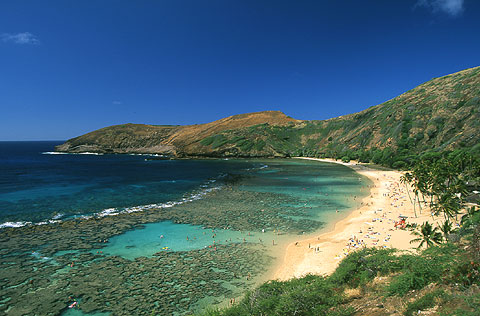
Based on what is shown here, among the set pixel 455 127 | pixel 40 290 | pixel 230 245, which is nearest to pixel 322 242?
pixel 230 245

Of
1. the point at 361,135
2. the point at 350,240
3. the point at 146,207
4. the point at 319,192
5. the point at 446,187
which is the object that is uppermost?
the point at 361,135

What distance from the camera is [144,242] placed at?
25766 mm

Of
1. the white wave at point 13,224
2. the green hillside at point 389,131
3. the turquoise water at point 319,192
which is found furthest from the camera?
the green hillside at point 389,131

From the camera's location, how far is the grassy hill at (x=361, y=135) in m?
85.1

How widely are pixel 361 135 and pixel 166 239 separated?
119 m

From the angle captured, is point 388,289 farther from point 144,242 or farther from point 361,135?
point 361,135

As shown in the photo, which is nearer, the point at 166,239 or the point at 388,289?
the point at 388,289

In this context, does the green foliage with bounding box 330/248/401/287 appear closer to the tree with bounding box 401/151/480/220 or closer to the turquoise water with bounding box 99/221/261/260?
the turquoise water with bounding box 99/221/261/260

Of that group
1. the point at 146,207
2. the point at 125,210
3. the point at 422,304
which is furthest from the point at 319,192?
the point at 422,304

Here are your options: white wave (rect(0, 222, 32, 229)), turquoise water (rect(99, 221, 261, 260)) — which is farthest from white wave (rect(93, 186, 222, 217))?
turquoise water (rect(99, 221, 261, 260))

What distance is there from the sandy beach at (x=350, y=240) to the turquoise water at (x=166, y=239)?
5.72 meters

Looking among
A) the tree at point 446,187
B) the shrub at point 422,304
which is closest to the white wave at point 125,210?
the tree at point 446,187

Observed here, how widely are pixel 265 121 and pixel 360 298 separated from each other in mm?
187375

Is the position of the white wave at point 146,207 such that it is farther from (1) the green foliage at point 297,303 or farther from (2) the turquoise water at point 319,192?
(1) the green foliage at point 297,303
